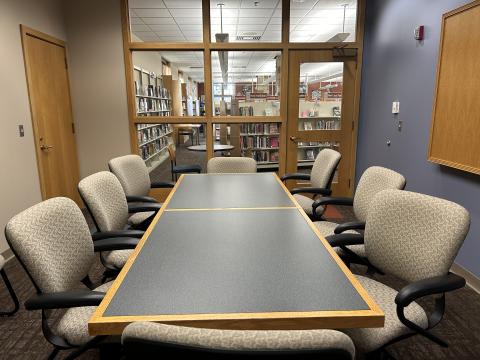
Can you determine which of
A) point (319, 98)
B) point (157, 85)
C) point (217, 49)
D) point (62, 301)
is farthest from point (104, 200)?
point (157, 85)

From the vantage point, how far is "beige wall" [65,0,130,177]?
4.41 meters

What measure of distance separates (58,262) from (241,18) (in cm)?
544

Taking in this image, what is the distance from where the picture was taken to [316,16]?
567cm

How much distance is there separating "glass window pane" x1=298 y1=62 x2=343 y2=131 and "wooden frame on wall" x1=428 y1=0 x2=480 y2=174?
1870mm

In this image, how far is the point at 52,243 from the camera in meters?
1.45

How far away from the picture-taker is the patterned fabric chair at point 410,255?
1.33 meters

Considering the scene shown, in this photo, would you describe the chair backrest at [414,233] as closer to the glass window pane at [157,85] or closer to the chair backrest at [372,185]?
the chair backrest at [372,185]

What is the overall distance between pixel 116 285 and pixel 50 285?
0.34m

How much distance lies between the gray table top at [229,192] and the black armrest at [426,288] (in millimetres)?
922

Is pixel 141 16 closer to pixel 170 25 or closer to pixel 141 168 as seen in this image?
pixel 170 25

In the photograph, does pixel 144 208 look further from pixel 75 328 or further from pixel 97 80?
pixel 97 80

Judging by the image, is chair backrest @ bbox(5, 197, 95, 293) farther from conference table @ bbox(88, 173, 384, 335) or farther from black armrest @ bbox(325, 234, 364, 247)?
black armrest @ bbox(325, 234, 364, 247)

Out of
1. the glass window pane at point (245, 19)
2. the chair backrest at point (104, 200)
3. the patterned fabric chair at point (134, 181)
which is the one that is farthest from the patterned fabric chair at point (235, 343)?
the glass window pane at point (245, 19)

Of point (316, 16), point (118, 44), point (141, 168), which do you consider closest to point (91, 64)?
point (118, 44)
